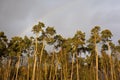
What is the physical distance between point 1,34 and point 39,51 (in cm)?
909

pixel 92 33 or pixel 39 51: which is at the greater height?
pixel 92 33

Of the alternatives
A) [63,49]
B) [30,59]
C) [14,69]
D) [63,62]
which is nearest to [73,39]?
[63,49]

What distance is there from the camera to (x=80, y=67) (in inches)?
2080

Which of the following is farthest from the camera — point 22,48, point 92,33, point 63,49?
point 63,49

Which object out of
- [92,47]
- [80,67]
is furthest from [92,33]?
[80,67]

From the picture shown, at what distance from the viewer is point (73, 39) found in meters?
41.2

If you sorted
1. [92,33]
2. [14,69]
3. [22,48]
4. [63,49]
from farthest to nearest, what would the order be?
[14,69]
[63,49]
[22,48]
[92,33]

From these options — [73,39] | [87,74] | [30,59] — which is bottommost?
[87,74]

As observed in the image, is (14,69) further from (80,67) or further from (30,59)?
(80,67)

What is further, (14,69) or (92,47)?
(14,69)

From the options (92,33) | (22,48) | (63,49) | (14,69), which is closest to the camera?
(92,33)

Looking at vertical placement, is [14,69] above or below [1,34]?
below

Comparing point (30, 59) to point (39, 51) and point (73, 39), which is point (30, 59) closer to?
point (39, 51)

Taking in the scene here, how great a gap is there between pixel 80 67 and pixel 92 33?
1519cm
